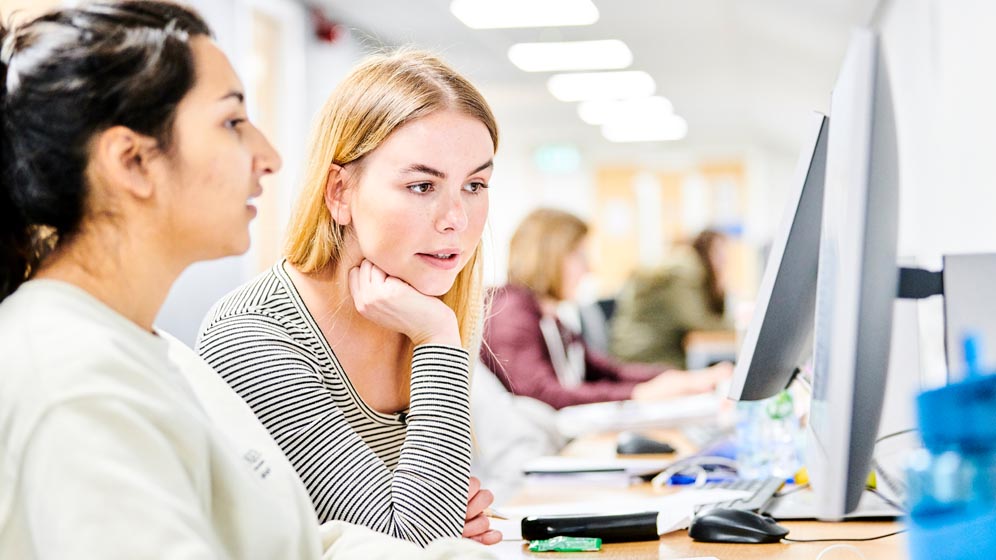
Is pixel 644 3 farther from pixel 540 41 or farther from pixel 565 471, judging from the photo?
pixel 565 471

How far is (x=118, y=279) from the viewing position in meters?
0.81

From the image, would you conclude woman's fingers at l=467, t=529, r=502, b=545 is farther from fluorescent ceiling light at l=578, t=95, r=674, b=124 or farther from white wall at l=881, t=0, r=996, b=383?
fluorescent ceiling light at l=578, t=95, r=674, b=124

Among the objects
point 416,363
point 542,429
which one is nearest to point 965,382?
point 416,363

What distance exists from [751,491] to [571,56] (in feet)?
17.9

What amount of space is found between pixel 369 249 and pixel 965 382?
0.80m

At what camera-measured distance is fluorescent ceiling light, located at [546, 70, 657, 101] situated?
7410 mm

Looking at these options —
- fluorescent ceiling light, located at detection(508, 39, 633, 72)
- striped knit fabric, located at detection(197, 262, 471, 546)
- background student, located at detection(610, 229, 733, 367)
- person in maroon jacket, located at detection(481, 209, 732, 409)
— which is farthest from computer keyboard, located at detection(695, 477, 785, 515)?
fluorescent ceiling light, located at detection(508, 39, 633, 72)

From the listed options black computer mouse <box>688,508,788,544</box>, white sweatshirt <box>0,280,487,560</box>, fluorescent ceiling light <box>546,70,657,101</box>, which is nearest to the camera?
white sweatshirt <box>0,280,487,560</box>

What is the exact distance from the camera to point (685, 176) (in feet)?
38.8

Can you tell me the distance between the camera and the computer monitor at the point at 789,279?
1.16m

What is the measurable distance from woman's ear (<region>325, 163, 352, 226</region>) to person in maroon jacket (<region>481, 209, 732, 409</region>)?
1.85 metres

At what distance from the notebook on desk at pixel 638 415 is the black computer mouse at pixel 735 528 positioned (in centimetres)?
142

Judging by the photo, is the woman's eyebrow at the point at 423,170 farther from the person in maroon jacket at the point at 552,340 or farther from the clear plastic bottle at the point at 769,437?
the person in maroon jacket at the point at 552,340

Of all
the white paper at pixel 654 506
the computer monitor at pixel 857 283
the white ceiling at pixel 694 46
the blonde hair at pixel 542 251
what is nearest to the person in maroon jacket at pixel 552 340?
the blonde hair at pixel 542 251
